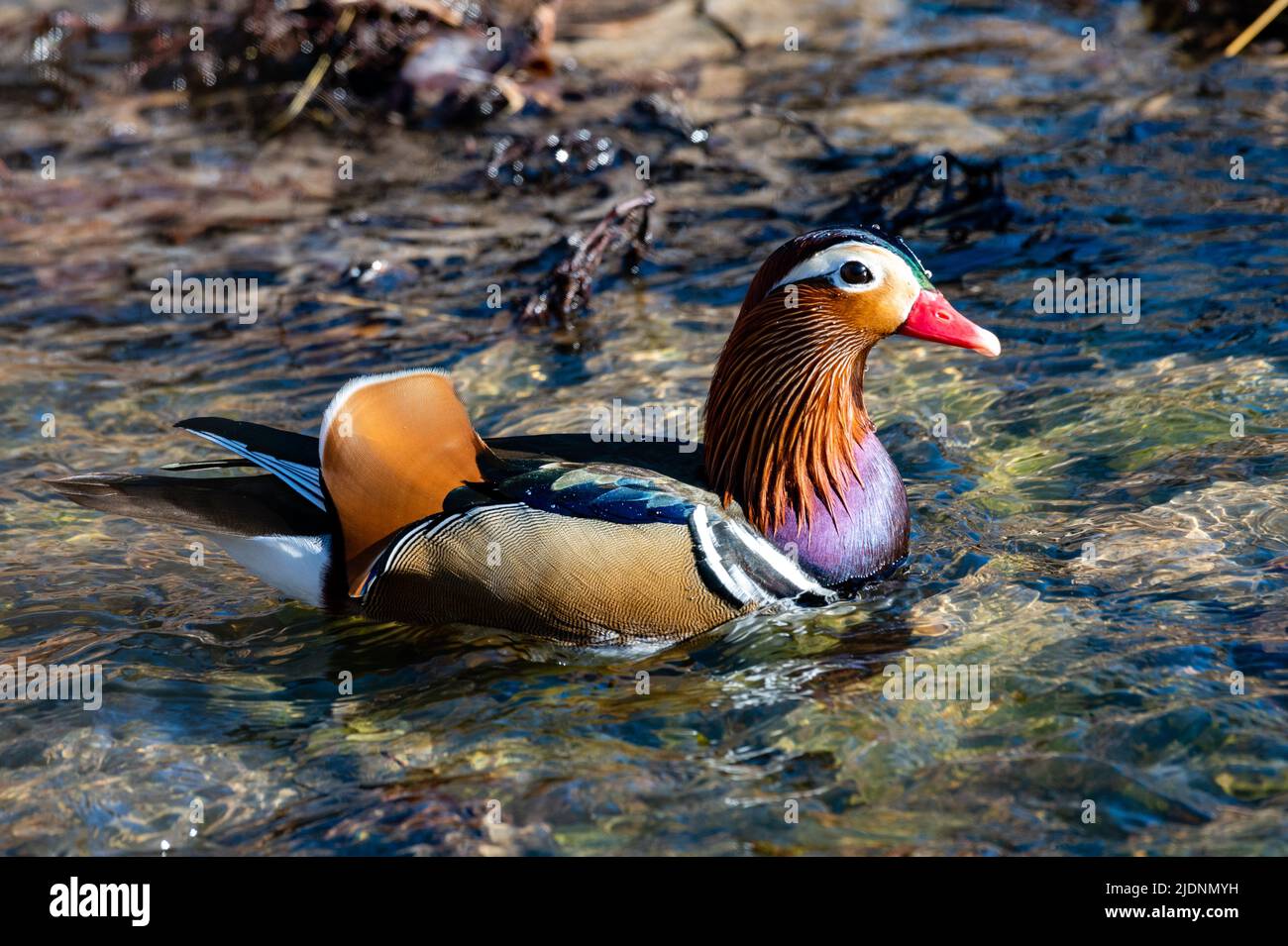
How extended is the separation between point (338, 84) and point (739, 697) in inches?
304

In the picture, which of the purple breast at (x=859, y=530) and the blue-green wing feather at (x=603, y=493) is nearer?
the blue-green wing feather at (x=603, y=493)

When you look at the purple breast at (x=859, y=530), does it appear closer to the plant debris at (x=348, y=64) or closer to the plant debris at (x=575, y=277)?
the plant debris at (x=575, y=277)

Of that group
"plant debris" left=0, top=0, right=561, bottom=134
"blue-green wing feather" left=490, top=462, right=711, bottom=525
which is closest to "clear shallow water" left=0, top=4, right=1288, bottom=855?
"plant debris" left=0, top=0, right=561, bottom=134

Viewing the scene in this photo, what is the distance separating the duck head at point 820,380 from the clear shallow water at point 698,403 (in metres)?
0.36

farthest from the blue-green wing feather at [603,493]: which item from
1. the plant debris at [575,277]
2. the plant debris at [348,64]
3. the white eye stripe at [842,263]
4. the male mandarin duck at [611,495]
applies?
the plant debris at [348,64]

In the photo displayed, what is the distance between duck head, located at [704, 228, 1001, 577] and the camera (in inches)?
214

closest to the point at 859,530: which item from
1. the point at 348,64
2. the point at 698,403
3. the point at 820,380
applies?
the point at 820,380

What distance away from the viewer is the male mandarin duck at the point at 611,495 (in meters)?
5.18

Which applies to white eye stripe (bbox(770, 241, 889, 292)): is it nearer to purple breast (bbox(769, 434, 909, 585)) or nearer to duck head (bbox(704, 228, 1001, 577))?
duck head (bbox(704, 228, 1001, 577))

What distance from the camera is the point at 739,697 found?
4996mm

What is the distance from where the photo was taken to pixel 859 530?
216 inches

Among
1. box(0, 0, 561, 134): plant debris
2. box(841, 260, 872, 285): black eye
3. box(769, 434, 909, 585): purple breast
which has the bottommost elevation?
box(769, 434, 909, 585): purple breast

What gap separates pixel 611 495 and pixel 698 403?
7.08 ft
